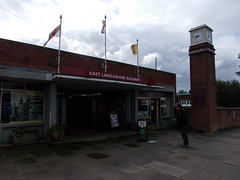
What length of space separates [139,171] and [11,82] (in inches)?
297

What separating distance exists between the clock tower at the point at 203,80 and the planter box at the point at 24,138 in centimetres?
1100

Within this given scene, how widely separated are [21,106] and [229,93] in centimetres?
3249

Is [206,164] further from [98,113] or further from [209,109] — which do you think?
[98,113]

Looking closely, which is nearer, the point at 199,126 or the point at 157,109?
the point at 199,126

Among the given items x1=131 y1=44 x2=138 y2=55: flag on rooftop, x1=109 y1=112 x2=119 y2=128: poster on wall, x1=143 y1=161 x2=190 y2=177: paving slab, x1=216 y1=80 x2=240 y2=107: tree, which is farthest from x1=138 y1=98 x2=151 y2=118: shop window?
x1=216 y1=80 x2=240 y2=107: tree

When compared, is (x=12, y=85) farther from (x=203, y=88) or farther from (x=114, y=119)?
(x=203, y=88)

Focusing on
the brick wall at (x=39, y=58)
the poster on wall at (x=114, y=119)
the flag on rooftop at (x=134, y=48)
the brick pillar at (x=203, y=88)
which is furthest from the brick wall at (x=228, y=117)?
the brick wall at (x=39, y=58)

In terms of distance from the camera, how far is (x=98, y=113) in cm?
1441

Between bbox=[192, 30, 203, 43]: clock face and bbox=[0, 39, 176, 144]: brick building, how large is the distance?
466 centimetres

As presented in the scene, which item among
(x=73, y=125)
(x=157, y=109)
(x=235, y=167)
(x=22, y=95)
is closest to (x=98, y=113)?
(x=73, y=125)

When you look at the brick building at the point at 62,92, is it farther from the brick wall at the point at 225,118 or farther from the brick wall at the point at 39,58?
the brick wall at the point at 225,118

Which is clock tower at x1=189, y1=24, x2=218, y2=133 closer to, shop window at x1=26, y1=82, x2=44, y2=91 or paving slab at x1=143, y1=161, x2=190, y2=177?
paving slab at x1=143, y1=161, x2=190, y2=177

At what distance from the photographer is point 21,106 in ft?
30.4

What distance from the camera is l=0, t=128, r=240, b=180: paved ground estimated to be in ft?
15.9
